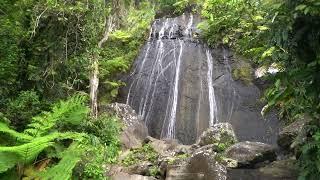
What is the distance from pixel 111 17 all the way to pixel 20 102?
4223mm

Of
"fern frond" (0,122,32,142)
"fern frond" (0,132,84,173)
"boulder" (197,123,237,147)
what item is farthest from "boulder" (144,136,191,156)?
"fern frond" (0,132,84,173)

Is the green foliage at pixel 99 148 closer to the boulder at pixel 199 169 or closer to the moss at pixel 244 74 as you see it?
the boulder at pixel 199 169

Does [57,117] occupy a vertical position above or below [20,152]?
above

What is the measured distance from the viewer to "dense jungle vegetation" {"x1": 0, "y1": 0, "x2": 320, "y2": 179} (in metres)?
5.61

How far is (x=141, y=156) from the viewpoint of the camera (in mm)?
9672

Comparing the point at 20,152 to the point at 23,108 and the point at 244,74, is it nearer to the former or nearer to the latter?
the point at 23,108

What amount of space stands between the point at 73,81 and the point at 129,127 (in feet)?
8.95

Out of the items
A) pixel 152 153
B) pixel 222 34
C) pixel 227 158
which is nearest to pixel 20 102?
pixel 152 153

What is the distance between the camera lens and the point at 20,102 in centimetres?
768

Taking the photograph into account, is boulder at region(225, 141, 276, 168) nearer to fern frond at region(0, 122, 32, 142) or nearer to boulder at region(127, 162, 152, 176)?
boulder at region(127, 162, 152, 176)

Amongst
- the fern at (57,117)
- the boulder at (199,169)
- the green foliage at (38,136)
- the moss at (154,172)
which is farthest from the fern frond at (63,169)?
the moss at (154,172)

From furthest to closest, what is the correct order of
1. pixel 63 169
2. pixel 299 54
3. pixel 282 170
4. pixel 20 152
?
pixel 282 170 < pixel 299 54 < pixel 20 152 < pixel 63 169

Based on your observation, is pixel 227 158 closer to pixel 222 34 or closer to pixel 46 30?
pixel 46 30

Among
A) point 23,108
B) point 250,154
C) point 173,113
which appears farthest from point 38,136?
point 173,113
